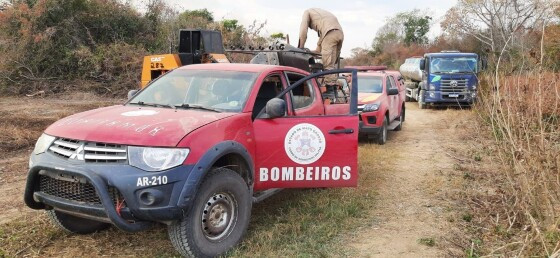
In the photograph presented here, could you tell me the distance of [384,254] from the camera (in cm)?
479

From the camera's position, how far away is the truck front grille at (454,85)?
1837 centimetres

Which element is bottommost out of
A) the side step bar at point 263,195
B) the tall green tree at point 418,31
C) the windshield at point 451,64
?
the side step bar at point 263,195

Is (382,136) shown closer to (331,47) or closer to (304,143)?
(331,47)

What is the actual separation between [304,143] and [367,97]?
601cm

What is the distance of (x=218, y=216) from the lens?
177 inches

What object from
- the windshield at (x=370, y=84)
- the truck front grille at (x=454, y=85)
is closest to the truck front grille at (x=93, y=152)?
the windshield at (x=370, y=84)

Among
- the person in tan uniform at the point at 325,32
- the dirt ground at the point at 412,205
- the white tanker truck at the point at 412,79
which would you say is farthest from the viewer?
the white tanker truck at the point at 412,79

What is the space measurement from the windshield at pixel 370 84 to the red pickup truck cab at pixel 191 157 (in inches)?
236

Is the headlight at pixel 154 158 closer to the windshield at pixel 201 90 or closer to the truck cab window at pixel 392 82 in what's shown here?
the windshield at pixel 201 90

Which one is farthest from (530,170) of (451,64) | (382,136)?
(451,64)

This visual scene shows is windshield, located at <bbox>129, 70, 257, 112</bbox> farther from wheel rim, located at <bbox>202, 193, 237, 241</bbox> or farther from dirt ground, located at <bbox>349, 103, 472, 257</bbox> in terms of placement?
dirt ground, located at <bbox>349, 103, 472, 257</bbox>

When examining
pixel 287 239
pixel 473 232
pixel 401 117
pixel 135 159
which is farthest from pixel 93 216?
pixel 401 117

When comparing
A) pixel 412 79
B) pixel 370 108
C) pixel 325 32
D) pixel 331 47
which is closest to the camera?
pixel 325 32

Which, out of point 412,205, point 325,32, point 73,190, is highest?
point 325,32
